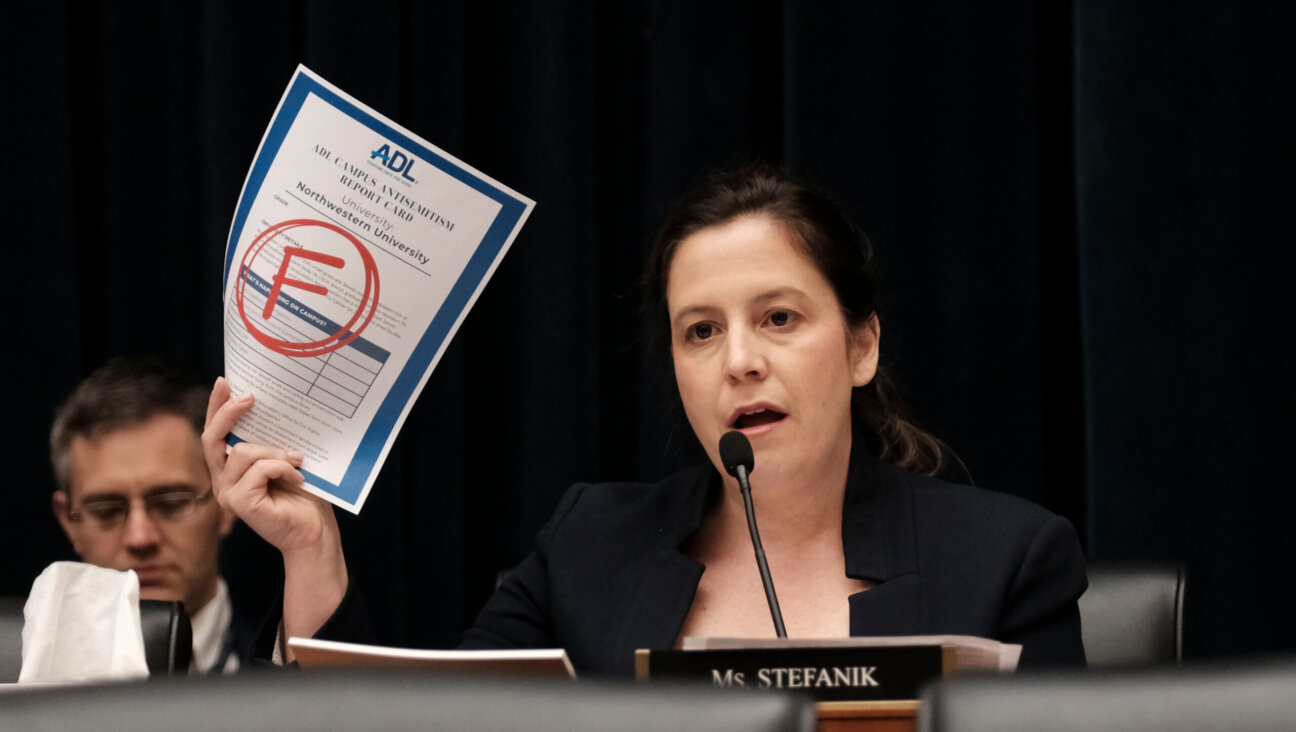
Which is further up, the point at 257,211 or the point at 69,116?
the point at 69,116

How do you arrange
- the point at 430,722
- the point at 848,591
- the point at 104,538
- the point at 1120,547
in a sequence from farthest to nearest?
Answer: the point at 1120,547, the point at 104,538, the point at 848,591, the point at 430,722

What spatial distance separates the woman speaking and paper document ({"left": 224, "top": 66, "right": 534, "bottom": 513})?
0.18 feet

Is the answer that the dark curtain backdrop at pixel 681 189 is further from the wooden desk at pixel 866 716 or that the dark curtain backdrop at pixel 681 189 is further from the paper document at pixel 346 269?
the wooden desk at pixel 866 716

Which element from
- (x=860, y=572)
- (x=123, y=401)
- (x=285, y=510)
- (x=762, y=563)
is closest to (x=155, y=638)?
(x=285, y=510)

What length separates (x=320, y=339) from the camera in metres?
1.35

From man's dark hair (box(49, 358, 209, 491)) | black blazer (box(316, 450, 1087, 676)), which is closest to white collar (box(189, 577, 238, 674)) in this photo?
man's dark hair (box(49, 358, 209, 491))

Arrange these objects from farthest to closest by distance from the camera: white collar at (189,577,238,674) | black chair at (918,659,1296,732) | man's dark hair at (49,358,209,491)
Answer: man's dark hair at (49,358,209,491) → white collar at (189,577,238,674) → black chair at (918,659,1296,732)

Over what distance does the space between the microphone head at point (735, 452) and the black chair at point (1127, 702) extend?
91 cm

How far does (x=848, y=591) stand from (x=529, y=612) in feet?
1.28

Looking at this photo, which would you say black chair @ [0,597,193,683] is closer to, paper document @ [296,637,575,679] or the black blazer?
the black blazer

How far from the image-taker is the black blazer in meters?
1.40

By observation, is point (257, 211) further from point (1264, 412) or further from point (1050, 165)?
point (1264, 412)

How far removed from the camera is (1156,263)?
2.03 m

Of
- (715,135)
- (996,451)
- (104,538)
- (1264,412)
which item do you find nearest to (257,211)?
(104,538)
